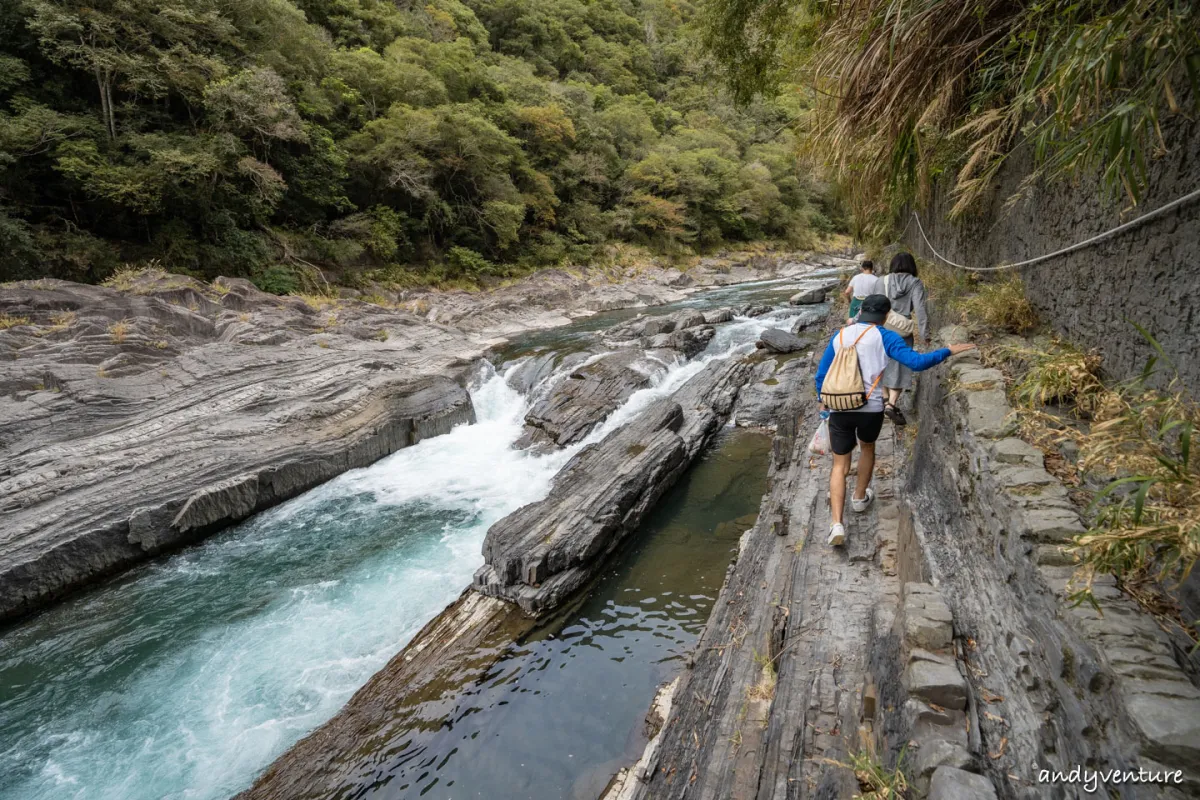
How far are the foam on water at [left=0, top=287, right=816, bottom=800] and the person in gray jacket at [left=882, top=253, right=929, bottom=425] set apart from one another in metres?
5.51

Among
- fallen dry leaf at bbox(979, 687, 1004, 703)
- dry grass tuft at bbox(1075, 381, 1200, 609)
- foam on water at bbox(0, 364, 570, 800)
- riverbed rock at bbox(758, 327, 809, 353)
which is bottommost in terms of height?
foam on water at bbox(0, 364, 570, 800)

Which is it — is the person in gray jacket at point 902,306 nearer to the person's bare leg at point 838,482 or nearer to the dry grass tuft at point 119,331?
the person's bare leg at point 838,482

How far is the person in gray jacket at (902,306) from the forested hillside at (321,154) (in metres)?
1.86

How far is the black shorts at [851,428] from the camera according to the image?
3.66 metres

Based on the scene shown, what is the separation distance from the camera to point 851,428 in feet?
12.2

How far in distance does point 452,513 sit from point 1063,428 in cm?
762

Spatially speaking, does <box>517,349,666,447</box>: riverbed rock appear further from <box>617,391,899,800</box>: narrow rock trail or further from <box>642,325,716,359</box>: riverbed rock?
<box>617,391,899,800</box>: narrow rock trail

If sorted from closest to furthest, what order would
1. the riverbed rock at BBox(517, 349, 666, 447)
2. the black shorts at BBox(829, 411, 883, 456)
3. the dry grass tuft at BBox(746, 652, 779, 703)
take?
the dry grass tuft at BBox(746, 652, 779, 703) → the black shorts at BBox(829, 411, 883, 456) → the riverbed rock at BBox(517, 349, 666, 447)

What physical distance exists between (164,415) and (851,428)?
1071 cm

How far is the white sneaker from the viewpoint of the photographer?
4379mm

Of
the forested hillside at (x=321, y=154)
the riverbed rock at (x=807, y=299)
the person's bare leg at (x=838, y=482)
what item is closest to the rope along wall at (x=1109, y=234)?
the person's bare leg at (x=838, y=482)

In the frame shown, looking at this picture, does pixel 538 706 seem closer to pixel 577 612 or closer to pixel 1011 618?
pixel 577 612

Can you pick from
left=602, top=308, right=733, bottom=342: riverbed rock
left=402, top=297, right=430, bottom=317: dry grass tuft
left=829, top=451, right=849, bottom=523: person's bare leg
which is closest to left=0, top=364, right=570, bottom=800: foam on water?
left=829, top=451, right=849, bottom=523: person's bare leg

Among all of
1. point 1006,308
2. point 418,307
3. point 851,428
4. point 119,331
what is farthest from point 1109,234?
point 418,307
